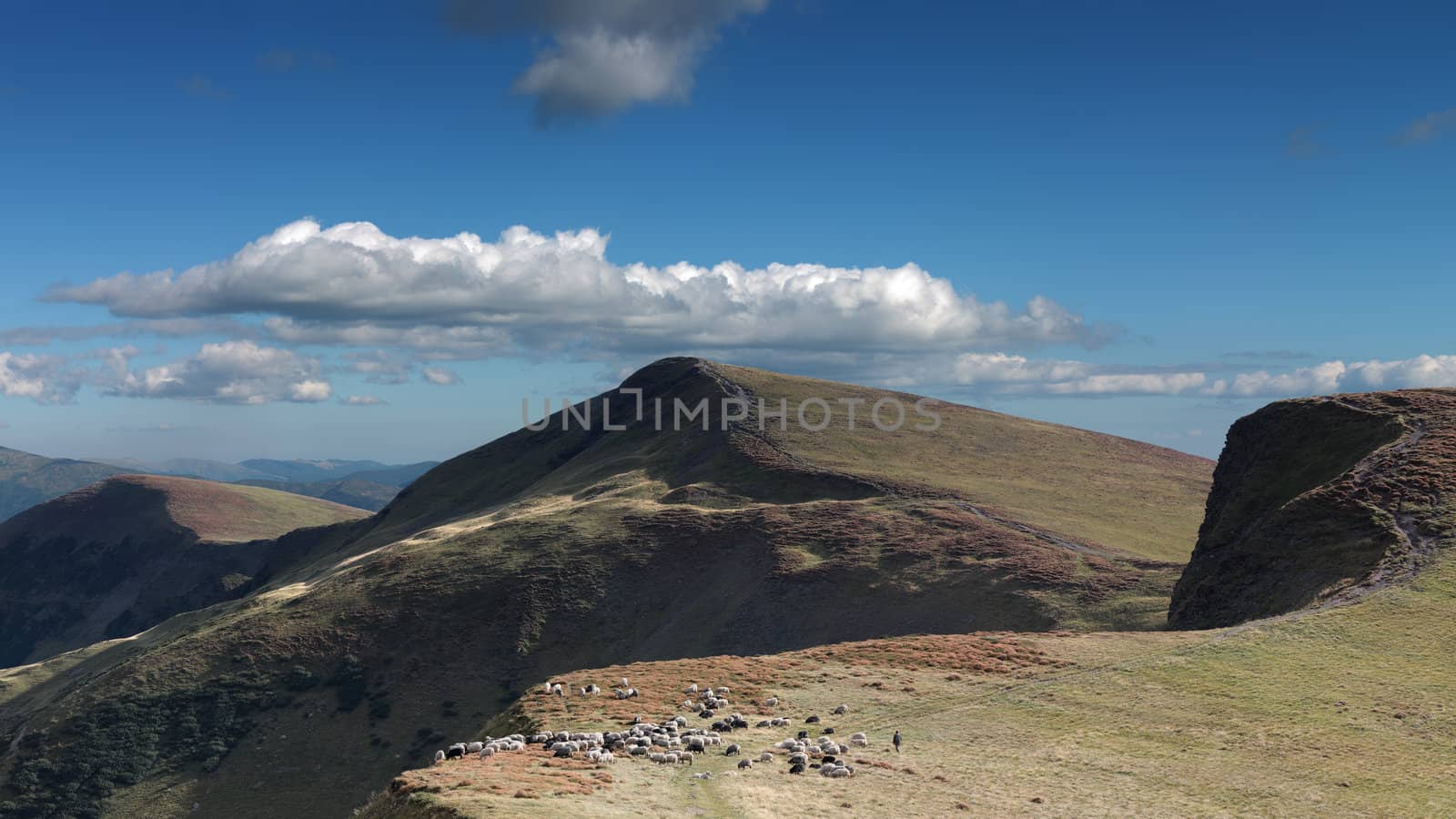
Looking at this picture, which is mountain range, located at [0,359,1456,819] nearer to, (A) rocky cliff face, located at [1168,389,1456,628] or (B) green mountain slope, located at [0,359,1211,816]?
(A) rocky cliff face, located at [1168,389,1456,628]

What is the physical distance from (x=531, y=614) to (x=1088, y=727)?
8062 centimetres

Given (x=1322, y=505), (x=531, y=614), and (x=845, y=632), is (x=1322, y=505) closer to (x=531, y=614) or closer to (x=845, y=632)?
(x=845, y=632)

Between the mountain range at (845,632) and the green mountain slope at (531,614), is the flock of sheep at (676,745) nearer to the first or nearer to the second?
the mountain range at (845,632)

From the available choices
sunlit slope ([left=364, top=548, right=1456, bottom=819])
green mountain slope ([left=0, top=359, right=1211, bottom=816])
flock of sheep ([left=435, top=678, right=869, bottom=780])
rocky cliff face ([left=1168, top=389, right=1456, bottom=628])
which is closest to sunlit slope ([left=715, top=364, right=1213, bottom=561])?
green mountain slope ([left=0, top=359, right=1211, bottom=816])

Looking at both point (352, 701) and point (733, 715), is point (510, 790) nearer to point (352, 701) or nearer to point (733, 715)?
point (733, 715)

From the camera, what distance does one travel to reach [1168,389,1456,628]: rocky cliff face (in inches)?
2127

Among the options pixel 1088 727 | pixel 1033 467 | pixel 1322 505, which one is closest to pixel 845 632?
pixel 1322 505

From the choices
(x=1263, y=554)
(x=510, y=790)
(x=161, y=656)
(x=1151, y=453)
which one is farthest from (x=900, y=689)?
(x=1151, y=453)

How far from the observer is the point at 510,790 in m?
25.6

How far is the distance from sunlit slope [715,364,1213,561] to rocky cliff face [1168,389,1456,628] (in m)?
28.2

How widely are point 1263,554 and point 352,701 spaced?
83.0 m

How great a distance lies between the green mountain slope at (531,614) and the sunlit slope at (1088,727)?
1313 inches

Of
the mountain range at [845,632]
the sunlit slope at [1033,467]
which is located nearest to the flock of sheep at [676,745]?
the mountain range at [845,632]

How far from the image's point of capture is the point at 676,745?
32.9 metres
